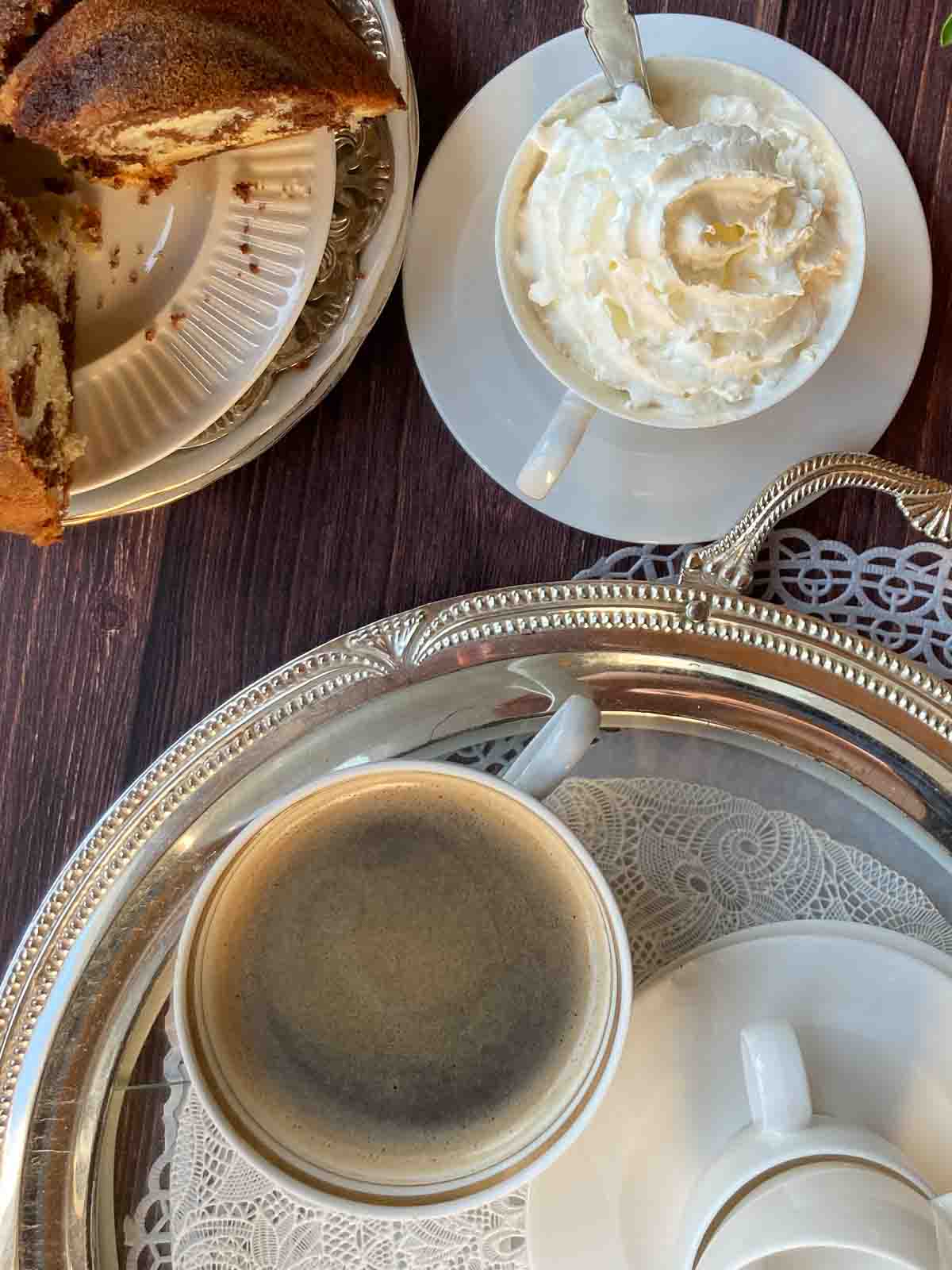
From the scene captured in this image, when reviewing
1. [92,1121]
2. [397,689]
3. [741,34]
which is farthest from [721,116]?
[92,1121]

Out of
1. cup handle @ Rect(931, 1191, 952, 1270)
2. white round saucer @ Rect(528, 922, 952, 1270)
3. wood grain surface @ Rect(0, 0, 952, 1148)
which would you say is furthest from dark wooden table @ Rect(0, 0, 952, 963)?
cup handle @ Rect(931, 1191, 952, 1270)

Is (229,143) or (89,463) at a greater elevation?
(229,143)

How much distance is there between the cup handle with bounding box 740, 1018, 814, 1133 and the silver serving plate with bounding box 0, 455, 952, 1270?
17 cm

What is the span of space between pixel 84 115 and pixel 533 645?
0.46m

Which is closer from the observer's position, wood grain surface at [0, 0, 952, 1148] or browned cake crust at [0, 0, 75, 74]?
browned cake crust at [0, 0, 75, 74]

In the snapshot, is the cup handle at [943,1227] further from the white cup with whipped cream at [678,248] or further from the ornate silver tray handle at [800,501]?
the white cup with whipped cream at [678,248]

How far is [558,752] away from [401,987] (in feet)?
0.65

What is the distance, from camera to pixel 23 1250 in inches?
30.8

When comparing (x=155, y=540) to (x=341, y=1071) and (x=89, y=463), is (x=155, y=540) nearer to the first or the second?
(x=89, y=463)

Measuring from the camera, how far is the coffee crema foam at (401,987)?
2.32ft

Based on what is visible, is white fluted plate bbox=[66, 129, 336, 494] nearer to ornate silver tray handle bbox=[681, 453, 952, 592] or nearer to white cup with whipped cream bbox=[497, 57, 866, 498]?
white cup with whipped cream bbox=[497, 57, 866, 498]

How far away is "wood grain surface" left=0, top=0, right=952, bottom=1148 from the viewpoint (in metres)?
0.87

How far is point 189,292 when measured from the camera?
839mm

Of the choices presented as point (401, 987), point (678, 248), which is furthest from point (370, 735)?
point (678, 248)
